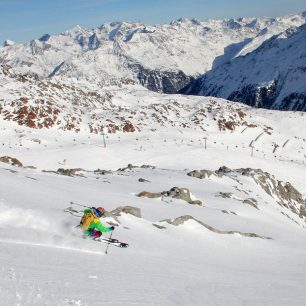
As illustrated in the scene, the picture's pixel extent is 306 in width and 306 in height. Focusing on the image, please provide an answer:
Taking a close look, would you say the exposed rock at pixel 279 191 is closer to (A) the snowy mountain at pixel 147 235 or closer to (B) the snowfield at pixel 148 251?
(A) the snowy mountain at pixel 147 235

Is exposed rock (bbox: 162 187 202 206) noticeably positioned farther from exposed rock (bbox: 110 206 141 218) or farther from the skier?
the skier

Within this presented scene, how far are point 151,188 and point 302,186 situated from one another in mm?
46458

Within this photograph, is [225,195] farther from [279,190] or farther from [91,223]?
[91,223]

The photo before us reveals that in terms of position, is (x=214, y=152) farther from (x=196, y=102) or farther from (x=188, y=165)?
(x=196, y=102)

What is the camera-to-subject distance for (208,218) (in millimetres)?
34344

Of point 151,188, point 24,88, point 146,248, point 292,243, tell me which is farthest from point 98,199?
point 24,88

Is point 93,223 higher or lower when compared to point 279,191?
higher

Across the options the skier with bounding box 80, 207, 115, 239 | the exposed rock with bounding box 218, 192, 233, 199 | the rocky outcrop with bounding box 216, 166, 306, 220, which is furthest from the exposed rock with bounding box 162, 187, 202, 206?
the rocky outcrop with bounding box 216, 166, 306, 220

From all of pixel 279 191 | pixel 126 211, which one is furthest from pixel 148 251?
pixel 279 191

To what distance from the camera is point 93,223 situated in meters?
18.1

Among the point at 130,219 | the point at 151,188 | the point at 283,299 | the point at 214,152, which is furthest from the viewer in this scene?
the point at 214,152

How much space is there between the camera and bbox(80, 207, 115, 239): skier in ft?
59.3

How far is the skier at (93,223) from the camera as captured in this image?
59.3ft

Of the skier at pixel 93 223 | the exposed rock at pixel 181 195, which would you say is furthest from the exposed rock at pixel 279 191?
the skier at pixel 93 223
